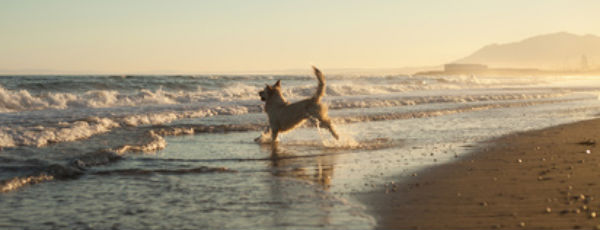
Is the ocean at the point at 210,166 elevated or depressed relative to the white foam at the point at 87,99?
depressed

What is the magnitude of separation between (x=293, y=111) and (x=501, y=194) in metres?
5.61

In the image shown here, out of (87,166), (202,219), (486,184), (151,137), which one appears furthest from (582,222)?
(151,137)

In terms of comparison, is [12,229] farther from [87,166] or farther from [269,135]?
[269,135]

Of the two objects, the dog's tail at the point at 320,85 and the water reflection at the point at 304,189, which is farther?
the dog's tail at the point at 320,85

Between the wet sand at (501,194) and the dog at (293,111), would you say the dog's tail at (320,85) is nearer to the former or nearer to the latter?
the dog at (293,111)

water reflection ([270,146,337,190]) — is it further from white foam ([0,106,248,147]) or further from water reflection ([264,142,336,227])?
white foam ([0,106,248,147])

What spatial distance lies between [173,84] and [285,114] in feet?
83.6

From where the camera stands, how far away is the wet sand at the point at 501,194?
4.96 m

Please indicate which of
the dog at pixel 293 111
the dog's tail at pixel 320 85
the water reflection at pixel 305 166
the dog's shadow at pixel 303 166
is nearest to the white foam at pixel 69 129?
the dog at pixel 293 111

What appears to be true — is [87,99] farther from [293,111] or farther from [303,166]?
[303,166]

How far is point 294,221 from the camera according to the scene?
16.5 feet

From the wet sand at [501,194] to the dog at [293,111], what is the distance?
3.09m

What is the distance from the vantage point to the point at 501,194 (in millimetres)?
5992

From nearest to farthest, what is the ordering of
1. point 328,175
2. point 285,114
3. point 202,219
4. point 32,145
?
point 202,219
point 328,175
point 32,145
point 285,114
